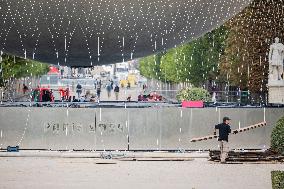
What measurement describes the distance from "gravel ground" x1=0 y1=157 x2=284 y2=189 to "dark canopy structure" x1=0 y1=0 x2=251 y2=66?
4323 mm

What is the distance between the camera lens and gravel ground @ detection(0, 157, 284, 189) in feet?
53.4

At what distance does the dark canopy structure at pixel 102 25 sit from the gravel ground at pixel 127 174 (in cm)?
432

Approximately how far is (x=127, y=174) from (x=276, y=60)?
14.6 meters

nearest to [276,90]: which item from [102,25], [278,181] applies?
[102,25]

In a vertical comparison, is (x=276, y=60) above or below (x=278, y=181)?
above

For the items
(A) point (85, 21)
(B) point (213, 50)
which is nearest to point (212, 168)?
(A) point (85, 21)

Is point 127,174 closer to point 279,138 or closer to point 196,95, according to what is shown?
point 279,138

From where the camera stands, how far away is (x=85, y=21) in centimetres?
2317

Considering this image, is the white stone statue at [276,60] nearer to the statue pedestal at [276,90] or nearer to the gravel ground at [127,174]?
the statue pedestal at [276,90]

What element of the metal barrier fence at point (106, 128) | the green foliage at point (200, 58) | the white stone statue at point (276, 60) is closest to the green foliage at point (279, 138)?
the metal barrier fence at point (106, 128)

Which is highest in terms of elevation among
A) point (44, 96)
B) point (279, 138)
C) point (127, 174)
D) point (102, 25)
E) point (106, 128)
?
point (102, 25)

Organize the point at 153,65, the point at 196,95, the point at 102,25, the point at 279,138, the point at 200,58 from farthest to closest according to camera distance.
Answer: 1. the point at 153,65
2. the point at 200,58
3. the point at 196,95
4. the point at 102,25
5. the point at 279,138

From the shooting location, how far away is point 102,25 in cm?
2358

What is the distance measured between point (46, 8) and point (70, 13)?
730 mm
